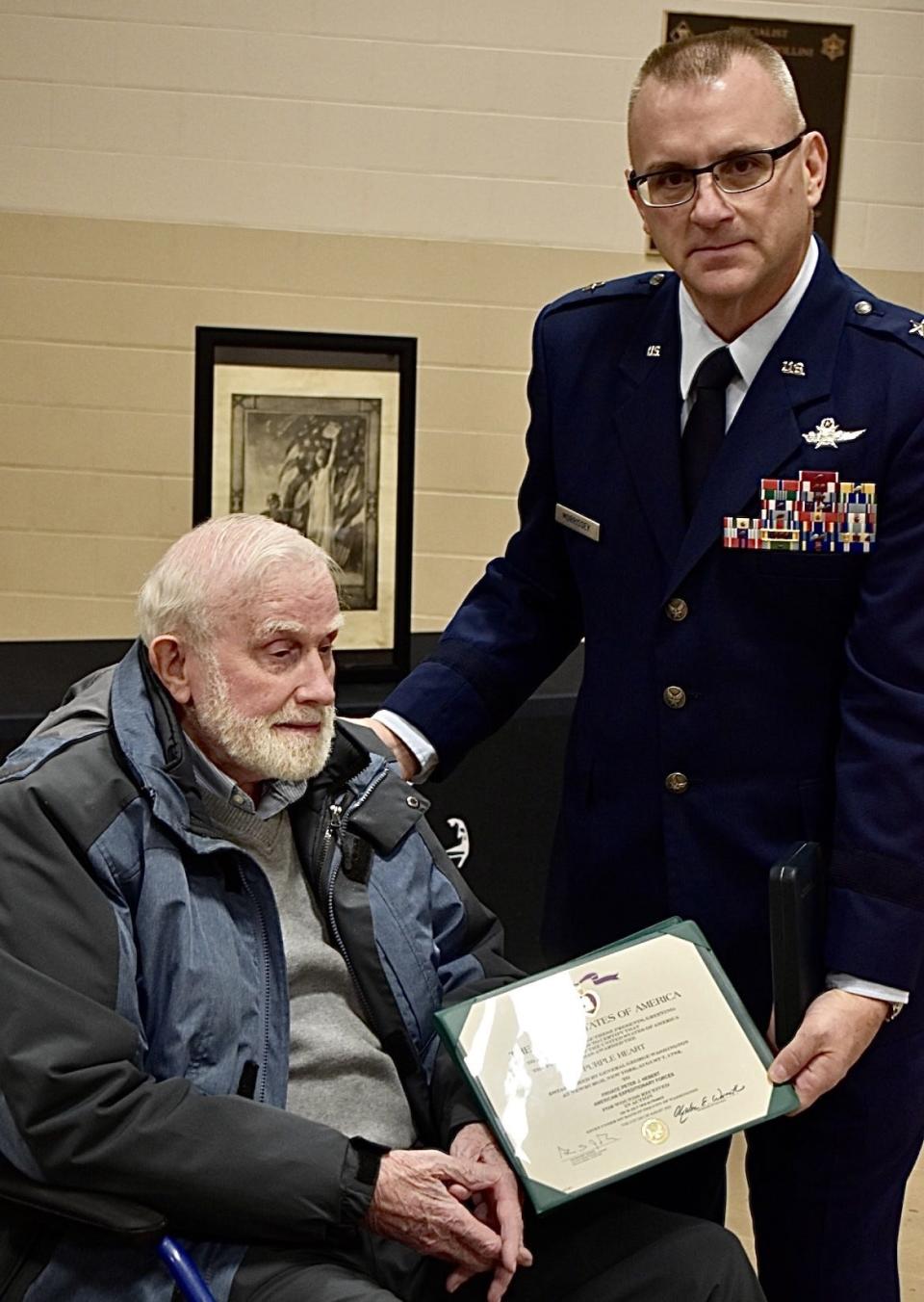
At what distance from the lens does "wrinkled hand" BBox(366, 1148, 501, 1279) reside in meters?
1.70

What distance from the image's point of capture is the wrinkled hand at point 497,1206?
5.65 ft

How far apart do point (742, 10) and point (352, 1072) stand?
3073 mm

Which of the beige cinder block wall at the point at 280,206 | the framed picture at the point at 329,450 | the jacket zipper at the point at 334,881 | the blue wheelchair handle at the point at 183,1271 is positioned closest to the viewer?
the blue wheelchair handle at the point at 183,1271

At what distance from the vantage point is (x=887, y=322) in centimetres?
181

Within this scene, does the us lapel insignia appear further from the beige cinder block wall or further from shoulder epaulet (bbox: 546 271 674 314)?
the beige cinder block wall

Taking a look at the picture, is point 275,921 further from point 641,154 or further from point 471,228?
point 471,228

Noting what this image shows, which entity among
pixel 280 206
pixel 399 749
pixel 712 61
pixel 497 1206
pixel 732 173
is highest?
pixel 280 206

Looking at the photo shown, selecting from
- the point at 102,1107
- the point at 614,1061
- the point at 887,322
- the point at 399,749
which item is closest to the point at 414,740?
the point at 399,749

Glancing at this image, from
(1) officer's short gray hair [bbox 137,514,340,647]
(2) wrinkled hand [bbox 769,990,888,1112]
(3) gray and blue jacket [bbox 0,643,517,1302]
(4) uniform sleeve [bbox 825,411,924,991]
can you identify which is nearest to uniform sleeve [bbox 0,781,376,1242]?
(3) gray and blue jacket [bbox 0,643,517,1302]

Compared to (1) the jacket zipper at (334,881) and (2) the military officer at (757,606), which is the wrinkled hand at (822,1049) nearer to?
(2) the military officer at (757,606)

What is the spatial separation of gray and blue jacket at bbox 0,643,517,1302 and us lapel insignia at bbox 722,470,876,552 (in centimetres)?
55

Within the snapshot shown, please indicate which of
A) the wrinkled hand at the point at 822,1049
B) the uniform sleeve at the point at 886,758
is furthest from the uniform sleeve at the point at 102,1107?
the uniform sleeve at the point at 886,758

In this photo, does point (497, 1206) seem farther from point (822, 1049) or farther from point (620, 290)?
point (620, 290)

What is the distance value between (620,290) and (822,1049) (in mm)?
927
